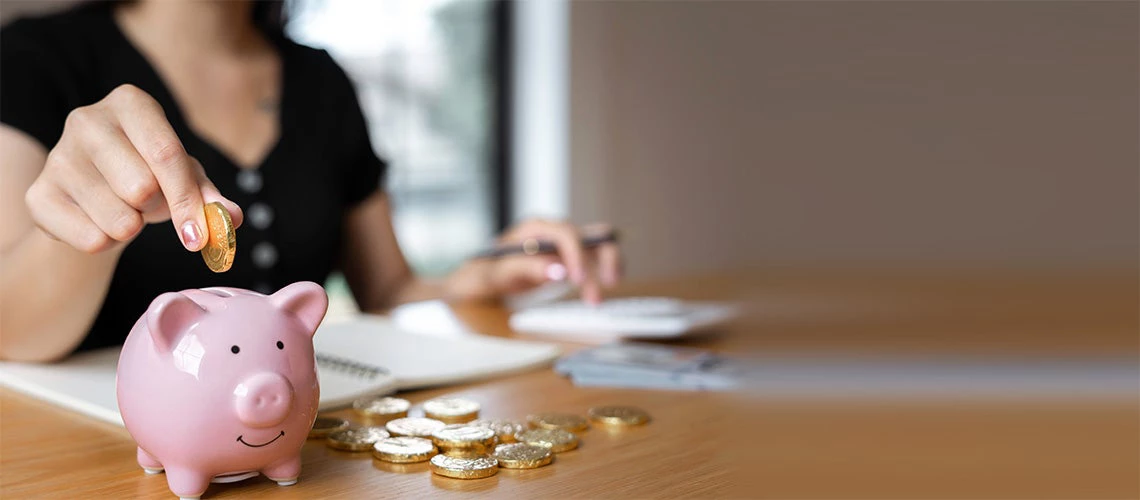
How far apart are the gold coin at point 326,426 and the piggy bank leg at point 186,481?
0.12m

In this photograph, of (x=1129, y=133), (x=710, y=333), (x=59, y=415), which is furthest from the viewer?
(x=710, y=333)

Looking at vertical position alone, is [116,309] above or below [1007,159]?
below

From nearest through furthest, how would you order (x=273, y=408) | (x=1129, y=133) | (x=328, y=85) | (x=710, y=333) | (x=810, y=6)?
(x=273, y=408), (x=1129, y=133), (x=810, y=6), (x=710, y=333), (x=328, y=85)

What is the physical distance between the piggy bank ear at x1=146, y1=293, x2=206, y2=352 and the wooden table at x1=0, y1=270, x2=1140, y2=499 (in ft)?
0.34

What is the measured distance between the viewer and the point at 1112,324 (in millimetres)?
741

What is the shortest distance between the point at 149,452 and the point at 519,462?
23cm

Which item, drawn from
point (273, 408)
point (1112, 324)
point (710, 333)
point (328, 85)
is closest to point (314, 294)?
point (273, 408)

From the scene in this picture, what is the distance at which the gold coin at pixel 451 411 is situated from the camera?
767 mm

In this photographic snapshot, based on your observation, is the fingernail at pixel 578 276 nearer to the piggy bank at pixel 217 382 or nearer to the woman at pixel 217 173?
the woman at pixel 217 173

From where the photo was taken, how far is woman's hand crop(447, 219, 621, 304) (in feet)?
4.44

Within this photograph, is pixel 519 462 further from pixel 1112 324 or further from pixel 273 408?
pixel 1112 324

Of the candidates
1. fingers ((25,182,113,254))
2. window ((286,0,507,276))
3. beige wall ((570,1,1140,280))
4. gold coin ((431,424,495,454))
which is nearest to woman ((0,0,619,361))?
fingers ((25,182,113,254))

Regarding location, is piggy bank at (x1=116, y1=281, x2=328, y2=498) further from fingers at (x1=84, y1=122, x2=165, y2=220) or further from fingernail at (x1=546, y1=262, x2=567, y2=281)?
fingernail at (x1=546, y1=262, x2=567, y2=281)

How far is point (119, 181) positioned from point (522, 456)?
32 cm
